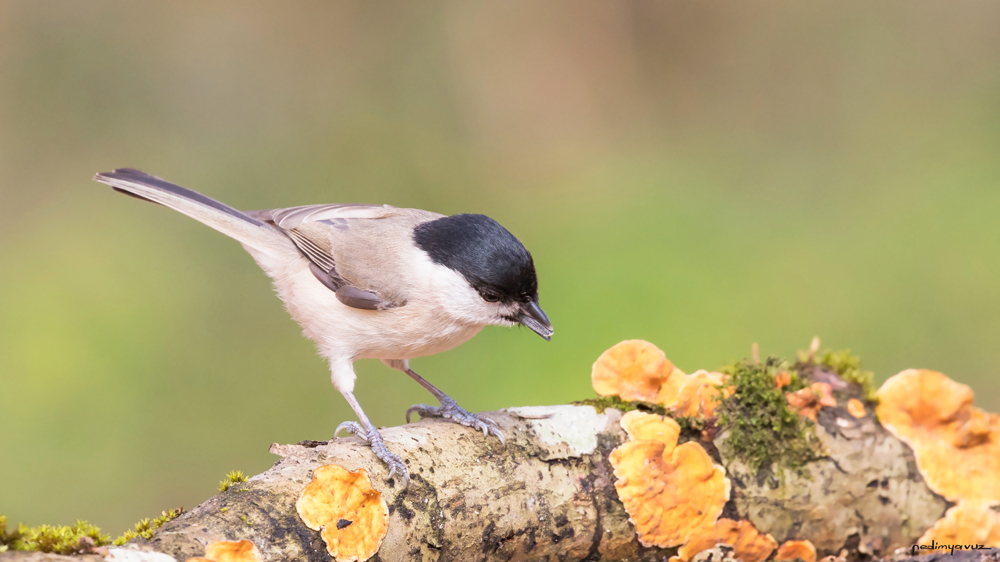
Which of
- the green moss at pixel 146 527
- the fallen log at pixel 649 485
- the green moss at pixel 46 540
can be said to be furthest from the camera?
the fallen log at pixel 649 485

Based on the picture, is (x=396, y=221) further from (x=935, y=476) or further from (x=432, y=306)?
(x=935, y=476)

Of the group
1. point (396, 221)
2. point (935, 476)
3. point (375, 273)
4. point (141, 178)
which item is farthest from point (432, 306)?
point (935, 476)

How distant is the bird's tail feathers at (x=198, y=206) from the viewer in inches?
106

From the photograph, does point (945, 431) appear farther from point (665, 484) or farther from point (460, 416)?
point (460, 416)

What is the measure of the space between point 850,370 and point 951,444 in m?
0.39

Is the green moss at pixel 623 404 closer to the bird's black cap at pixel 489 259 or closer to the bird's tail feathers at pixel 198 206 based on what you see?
the bird's black cap at pixel 489 259

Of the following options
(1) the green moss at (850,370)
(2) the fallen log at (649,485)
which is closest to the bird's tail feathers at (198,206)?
(2) the fallen log at (649,485)

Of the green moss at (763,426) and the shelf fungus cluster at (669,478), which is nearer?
the shelf fungus cluster at (669,478)

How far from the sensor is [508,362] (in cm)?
506

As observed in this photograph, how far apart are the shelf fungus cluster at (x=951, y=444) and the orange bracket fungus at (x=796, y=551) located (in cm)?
42

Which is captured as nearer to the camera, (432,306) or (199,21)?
(432,306)

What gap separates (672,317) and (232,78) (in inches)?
177

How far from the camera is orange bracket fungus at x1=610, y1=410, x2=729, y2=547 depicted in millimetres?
2025

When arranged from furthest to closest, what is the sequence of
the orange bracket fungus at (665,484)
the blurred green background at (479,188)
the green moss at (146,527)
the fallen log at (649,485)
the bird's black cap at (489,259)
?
1. the blurred green background at (479,188)
2. the bird's black cap at (489,259)
3. the orange bracket fungus at (665,484)
4. the fallen log at (649,485)
5. the green moss at (146,527)
